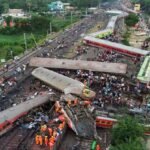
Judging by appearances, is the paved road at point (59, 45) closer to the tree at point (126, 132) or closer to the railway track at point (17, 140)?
the railway track at point (17, 140)

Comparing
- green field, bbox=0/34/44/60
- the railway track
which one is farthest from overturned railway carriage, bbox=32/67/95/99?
green field, bbox=0/34/44/60

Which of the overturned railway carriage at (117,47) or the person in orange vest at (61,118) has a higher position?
the person in orange vest at (61,118)

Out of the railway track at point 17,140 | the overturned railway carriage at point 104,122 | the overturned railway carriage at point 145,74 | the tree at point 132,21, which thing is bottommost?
the tree at point 132,21

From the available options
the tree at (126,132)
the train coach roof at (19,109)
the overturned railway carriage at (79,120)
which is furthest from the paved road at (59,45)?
the tree at (126,132)

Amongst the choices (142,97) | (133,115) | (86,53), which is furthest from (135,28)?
(133,115)

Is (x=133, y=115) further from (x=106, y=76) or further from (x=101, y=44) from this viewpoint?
(x=101, y=44)
